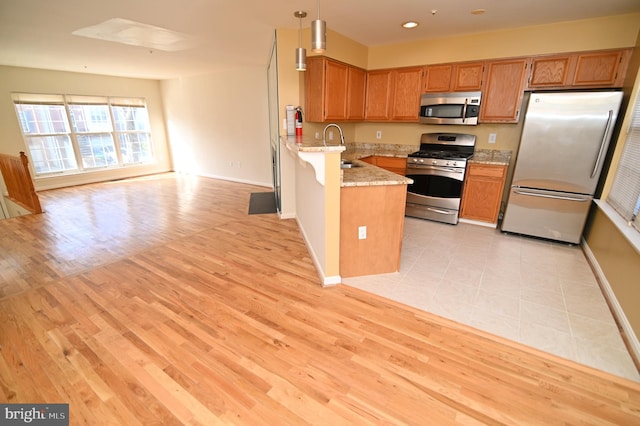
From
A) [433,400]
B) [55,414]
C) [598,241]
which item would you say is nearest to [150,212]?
[55,414]

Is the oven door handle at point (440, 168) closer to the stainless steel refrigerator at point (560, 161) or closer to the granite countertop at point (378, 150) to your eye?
the granite countertop at point (378, 150)

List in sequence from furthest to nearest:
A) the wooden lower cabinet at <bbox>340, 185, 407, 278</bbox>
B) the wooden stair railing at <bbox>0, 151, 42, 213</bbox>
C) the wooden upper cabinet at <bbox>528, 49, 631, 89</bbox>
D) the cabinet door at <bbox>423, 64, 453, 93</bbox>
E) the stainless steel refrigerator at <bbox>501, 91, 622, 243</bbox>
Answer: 1. the wooden stair railing at <bbox>0, 151, 42, 213</bbox>
2. the cabinet door at <bbox>423, 64, 453, 93</bbox>
3. the wooden upper cabinet at <bbox>528, 49, 631, 89</bbox>
4. the stainless steel refrigerator at <bbox>501, 91, 622, 243</bbox>
5. the wooden lower cabinet at <bbox>340, 185, 407, 278</bbox>

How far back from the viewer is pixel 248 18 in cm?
324

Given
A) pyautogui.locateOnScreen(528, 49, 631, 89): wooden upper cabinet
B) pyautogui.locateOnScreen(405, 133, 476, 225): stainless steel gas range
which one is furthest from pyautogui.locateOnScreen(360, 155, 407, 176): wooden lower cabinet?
pyautogui.locateOnScreen(528, 49, 631, 89): wooden upper cabinet

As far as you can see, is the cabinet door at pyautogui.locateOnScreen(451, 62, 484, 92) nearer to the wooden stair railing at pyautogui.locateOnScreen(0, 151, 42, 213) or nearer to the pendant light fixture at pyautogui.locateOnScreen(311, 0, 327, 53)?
the pendant light fixture at pyautogui.locateOnScreen(311, 0, 327, 53)

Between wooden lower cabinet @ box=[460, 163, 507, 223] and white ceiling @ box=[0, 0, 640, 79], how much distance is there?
174 centimetres

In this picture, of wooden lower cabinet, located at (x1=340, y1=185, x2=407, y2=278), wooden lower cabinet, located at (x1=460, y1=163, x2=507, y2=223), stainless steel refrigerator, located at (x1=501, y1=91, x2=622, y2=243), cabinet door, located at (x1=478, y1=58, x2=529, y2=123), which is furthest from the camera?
wooden lower cabinet, located at (x1=460, y1=163, x2=507, y2=223)

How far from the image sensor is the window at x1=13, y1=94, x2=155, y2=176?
6141 mm

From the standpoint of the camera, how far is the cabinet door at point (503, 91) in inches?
145

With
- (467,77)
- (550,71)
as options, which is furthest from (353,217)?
(550,71)

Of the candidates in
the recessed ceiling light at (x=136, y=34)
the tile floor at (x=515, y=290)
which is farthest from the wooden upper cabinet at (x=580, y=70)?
the recessed ceiling light at (x=136, y=34)

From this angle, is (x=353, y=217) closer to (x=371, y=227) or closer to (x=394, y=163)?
(x=371, y=227)

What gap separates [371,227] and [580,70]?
326 centimetres

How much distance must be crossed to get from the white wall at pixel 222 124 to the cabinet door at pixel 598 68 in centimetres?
506
